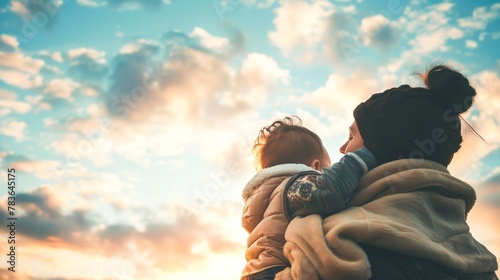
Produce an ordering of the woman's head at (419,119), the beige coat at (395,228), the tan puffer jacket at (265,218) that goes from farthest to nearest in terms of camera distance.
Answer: the tan puffer jacket at (265,218) < the woman's head at (419,119) < the beige coat at (395,228)

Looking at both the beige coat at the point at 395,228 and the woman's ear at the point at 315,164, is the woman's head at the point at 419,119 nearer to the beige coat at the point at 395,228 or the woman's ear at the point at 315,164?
the beige coat at the point at 395,228

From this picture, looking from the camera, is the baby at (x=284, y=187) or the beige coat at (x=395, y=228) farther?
the baby at (x=284, y=187)

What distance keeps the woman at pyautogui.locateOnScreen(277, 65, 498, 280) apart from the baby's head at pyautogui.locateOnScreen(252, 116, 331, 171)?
2.28 feet

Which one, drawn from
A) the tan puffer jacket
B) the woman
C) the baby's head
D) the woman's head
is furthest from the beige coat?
the baby's head

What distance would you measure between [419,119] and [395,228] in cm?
76

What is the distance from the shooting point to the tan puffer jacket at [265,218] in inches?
98.1

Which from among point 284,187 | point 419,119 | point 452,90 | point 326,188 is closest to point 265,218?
point 284,187

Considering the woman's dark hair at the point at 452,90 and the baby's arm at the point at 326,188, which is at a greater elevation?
the woman's dark hair at the point at 452,90

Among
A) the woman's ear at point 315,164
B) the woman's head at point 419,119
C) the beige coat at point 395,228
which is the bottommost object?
the beige coat at point 395,228

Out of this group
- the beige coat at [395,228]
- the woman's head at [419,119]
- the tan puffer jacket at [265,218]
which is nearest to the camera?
the beige coat at [395,228]

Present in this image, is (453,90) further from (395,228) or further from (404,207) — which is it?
(395,228)

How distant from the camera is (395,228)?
1969mm

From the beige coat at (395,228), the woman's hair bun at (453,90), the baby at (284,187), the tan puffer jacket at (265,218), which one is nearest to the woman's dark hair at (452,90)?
the woman's hair bun at (453,90)

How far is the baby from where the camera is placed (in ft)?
6.94
